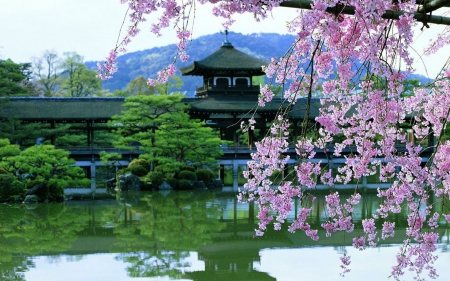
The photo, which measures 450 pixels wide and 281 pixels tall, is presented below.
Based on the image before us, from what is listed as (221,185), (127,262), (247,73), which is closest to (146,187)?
(221,185)

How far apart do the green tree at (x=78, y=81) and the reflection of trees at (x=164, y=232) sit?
76.0 ft

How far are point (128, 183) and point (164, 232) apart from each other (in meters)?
9.05

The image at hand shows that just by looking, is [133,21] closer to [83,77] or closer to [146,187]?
[146,187]

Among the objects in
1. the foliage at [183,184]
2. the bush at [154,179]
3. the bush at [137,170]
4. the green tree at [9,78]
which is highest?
the green tree at [9,78]

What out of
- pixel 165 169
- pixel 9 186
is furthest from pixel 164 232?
pixel 165 169

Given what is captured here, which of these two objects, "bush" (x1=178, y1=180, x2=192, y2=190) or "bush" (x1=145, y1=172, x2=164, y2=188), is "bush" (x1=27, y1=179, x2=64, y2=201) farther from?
"bush" (x1=178, y1=180, x2=192, y2=190)

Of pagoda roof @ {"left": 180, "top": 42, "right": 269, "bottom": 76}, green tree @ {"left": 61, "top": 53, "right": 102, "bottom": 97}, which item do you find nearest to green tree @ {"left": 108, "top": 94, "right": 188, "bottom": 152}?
pagoda roof @ {"left": 180, "top": 42, "right": 269, "bottom": 76}

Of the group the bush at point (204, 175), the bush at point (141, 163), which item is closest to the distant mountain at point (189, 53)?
the bush at point (141, 163)

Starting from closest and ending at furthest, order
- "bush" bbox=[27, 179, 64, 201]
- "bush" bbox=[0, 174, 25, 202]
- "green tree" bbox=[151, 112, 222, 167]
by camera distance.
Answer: "bush" bbox=[0, 174, 25, 202]
"bush" bbox=[27, 179, 64, 201]
"green tree" bbox=[151, 112, 222, 167]

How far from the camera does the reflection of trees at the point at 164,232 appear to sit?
8844 mm

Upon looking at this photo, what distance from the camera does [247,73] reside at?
27125 mm

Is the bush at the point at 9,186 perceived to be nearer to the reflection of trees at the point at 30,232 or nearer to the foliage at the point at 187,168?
the reflection of trees at the point at 30,232

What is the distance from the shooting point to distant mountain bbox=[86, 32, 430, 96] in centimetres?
9606

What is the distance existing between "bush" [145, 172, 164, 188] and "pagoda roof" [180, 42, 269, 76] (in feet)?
22.2
